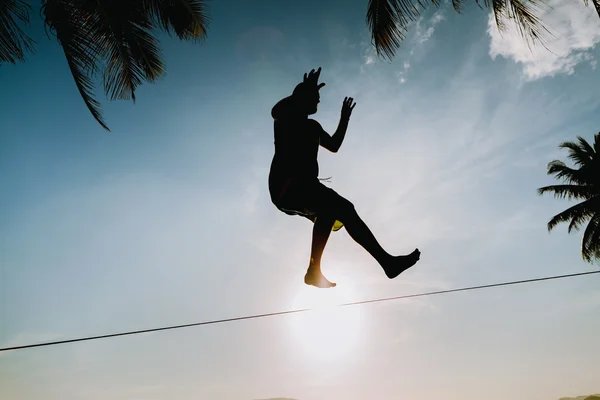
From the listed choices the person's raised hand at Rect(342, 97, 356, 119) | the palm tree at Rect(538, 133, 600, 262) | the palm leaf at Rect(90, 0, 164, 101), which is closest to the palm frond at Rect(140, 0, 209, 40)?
the palm leaf at Rect(90, 0, 164, 101)

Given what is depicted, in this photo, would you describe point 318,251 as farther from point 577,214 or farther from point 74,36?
point 577,214

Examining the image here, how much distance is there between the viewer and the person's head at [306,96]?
2092mm

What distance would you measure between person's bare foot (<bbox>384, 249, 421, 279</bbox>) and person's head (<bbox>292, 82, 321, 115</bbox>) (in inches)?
41.7

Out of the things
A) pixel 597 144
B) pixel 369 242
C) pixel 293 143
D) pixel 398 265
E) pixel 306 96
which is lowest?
pixel 398 265

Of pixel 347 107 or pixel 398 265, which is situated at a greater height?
pixel 347 107

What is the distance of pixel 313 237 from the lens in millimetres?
2158

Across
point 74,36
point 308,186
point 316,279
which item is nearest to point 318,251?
point 316,279

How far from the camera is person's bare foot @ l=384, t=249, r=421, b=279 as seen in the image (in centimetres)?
212

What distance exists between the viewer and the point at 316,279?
86.7 inches

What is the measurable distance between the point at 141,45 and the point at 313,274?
13.4 ft

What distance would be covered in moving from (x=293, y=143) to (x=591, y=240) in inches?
653

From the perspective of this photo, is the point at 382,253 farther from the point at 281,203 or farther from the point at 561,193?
the point at 561,193

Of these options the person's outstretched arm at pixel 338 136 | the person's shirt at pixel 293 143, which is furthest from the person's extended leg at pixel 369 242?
the person's outstretched arm at pixel 338 136

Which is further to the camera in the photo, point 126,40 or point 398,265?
point 126,40
